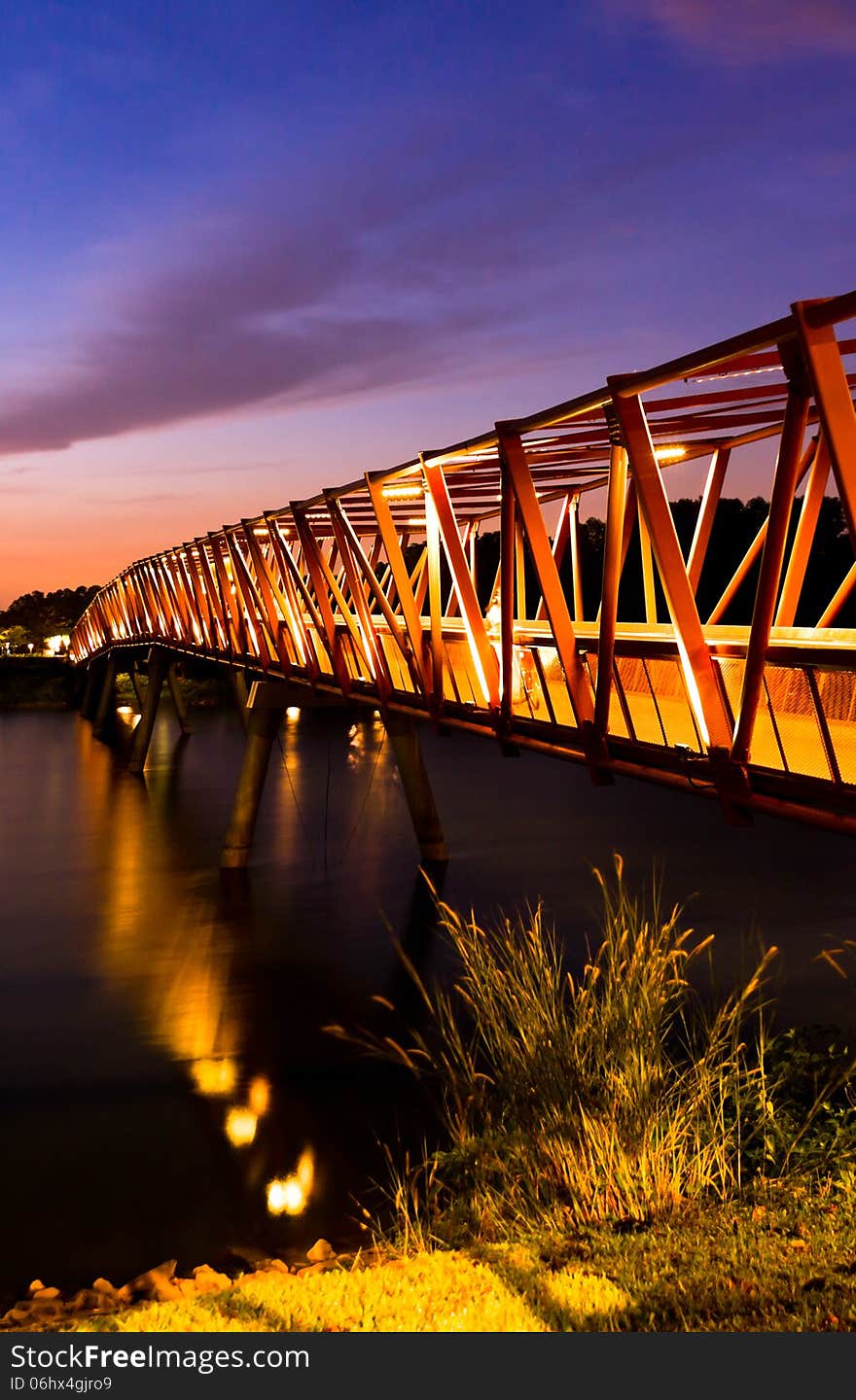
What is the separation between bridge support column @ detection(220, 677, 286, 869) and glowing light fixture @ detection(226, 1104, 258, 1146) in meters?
10.1

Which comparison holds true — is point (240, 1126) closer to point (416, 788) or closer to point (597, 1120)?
point (597, 1120)

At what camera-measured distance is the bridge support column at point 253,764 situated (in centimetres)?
2286

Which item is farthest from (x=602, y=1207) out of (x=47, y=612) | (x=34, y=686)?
(x=47, y=612)

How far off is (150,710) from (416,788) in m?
19.9

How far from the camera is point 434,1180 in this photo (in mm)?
10492

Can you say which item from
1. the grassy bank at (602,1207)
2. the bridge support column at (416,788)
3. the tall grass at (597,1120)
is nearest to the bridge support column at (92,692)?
the bridge support column at (416,788)

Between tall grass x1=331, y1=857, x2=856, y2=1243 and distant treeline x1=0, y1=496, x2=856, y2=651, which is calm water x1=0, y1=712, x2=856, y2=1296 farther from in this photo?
distant treeline x1=0, y1=496, x2=856, y2=651

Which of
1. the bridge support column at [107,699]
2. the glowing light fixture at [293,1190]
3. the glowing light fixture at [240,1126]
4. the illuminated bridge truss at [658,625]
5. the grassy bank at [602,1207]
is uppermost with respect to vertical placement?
the illuminated bridge truss at [658,625]

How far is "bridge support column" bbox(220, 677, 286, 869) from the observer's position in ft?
75.0

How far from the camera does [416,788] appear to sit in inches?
894

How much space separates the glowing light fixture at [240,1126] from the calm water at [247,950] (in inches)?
3.8

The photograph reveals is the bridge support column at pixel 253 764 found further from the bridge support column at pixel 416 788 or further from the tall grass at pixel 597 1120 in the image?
the tall grass at pixel 597 1120

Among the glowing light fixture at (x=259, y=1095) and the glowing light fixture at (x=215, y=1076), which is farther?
the glowing light fixture at (x=215, y=1076)

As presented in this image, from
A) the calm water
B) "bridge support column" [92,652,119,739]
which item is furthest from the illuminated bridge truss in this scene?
"bridge support column" [92,652,119,739]
